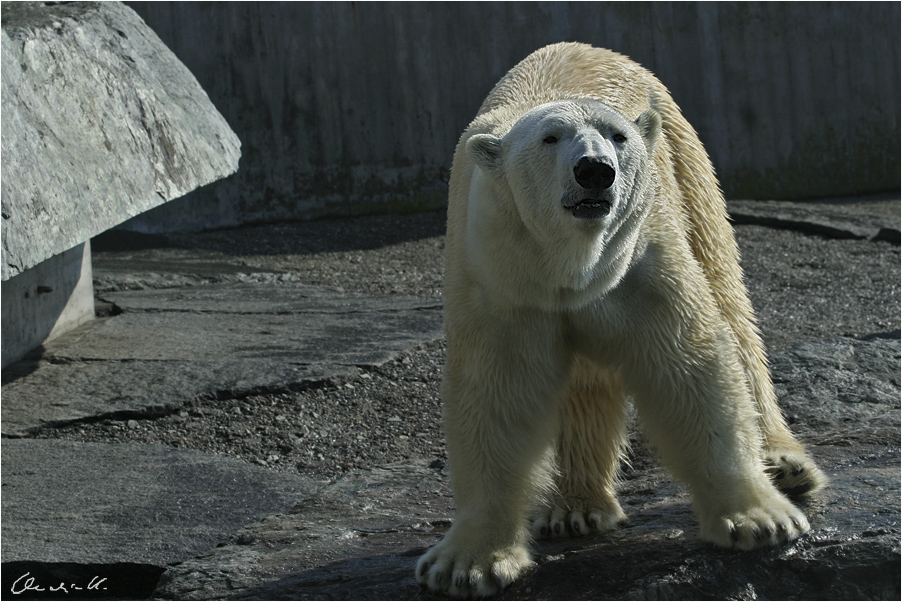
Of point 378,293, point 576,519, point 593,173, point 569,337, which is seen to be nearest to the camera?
point 593,173

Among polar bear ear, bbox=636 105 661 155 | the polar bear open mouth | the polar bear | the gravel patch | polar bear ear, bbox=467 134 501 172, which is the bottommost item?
the gravel patch

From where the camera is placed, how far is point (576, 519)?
2557mm

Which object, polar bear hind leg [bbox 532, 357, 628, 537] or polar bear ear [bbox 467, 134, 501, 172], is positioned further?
polar bear hind leg [bbox 532, 357, 628, 537]

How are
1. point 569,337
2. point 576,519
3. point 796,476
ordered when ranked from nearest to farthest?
point 569,337, point 796,476, point 576,519

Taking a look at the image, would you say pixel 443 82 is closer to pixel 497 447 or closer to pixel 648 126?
pixel 648 126

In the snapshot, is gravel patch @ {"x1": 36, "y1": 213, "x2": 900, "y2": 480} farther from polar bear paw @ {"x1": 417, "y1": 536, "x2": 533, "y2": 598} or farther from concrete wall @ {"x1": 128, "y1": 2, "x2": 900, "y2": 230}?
polar bear paw @ {"x1": 417, "y1": 536, "x2": 533, "y2": 598}

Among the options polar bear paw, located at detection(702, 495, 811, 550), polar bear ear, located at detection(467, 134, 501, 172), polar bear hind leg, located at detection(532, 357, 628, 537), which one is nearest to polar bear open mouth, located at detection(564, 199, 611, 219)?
polar bear ear, located at detection(467, 134, 501, 172)

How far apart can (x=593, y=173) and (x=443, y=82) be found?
711 centimetres

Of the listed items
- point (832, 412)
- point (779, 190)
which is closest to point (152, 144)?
point (832, 412)

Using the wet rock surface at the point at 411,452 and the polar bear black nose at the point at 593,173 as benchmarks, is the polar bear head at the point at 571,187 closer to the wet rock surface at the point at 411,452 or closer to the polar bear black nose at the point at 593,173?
the polar bear black nose at the point at 593,173

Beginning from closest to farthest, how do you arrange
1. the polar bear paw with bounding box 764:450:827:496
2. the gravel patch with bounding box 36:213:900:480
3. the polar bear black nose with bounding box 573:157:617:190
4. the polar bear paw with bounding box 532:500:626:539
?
1. the polar bear black nose with bounding box 573:157:617:190
2. the polar bear paw with bounding box 764:450:827:496
3. the polar bear paw with bounding box 532:500:626:539
4. the gravel patch with bounding box 36:213:900:480

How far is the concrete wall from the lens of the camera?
8.59 metres

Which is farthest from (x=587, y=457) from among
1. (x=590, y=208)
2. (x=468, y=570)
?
(x=590, y=208)
